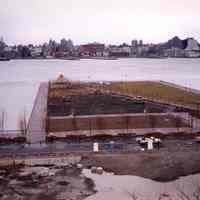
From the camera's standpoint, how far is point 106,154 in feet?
43.8

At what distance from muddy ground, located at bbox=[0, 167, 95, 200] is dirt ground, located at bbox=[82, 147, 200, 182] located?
1.01 m

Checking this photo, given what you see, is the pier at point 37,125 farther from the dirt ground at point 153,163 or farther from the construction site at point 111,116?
the dirt ground at point 153,163

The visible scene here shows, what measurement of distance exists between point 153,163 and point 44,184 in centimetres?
338

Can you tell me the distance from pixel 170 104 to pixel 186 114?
3379 millimetres

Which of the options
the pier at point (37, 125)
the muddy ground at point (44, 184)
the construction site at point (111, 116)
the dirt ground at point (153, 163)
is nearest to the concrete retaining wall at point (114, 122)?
the construction site at point (111, 116)

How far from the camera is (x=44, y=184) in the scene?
1120 centimetres

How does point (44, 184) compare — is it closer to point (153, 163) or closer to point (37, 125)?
point (153, 163)

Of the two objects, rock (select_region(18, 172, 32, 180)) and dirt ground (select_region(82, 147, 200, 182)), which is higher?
dirt ground (select_region(82, 147, 200, 182))

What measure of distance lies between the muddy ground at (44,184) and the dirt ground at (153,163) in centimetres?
101

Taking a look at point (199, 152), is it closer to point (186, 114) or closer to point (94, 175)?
point (94, 175)

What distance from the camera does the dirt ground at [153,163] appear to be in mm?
12211

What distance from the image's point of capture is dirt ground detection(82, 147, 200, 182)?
40.1 ft

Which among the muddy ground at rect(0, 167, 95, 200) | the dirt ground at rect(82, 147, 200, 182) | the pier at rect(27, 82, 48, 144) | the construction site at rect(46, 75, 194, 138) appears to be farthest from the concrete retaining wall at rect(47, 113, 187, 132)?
the muddy ground at rect(0, 167, 95, 200)

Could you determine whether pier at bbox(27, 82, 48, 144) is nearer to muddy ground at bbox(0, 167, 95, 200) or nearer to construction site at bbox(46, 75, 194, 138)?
construction site at bbox(46, 75, 194, 138)
